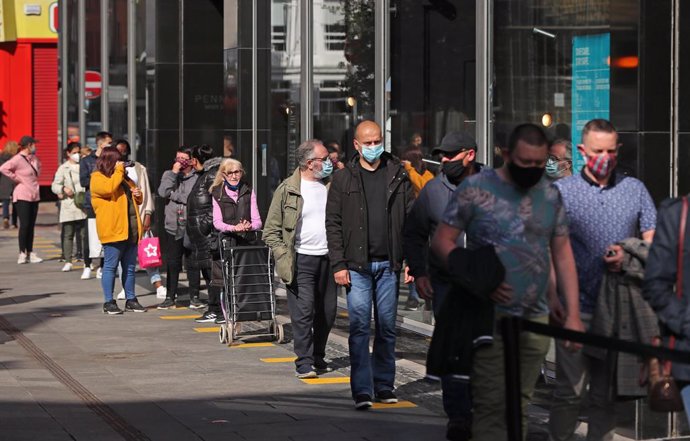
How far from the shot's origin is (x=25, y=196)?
21.5 metres

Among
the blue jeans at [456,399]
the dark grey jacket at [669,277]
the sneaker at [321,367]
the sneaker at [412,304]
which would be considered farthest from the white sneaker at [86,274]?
the dark grey jacket at [669,277]

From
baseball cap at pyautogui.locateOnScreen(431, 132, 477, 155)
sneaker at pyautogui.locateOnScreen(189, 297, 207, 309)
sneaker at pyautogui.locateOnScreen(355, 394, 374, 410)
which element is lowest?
sneaker at pyautogui.locateOnScreen(189, 297, 207, 309)

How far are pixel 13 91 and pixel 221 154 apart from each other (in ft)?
63.2

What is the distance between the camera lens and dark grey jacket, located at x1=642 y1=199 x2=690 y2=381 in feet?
20.6

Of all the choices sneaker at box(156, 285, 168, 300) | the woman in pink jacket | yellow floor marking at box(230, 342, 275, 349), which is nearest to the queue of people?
yellow floor marking at box(230, 342, 275, 349)

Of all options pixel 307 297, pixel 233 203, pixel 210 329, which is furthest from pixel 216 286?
pixel 307 297

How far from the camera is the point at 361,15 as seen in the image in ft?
46.2

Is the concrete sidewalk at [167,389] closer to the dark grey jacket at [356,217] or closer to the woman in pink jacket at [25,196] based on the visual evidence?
the dark grey jacket at [356,217]

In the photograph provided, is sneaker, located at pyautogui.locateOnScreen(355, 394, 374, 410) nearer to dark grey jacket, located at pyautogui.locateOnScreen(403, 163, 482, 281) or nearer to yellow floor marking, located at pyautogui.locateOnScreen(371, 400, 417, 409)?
yellow floor marking, located at pyautogui.locateOnScreen(371, 400, 417, 409)

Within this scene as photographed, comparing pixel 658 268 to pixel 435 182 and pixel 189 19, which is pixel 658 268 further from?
pixel 189 19

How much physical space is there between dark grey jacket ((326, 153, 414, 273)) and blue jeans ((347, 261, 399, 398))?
0.11 meters

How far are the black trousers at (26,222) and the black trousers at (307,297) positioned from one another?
10921 millimetres

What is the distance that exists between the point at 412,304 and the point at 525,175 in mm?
6334

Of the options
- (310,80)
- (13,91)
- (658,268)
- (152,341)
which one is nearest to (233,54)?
(310,80)
